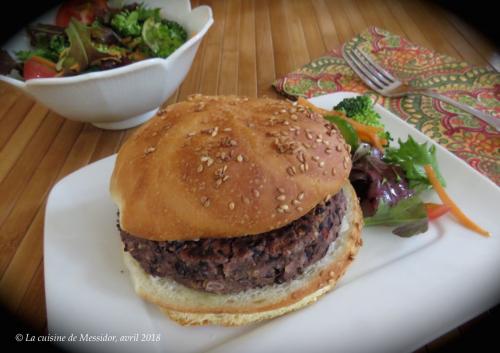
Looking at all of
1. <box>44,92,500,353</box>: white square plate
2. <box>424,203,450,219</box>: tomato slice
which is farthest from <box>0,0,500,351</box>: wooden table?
<box>424,203,450,219</box>: tomato slice

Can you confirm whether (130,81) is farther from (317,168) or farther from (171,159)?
(317,168)

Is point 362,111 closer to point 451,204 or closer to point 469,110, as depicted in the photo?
point 451,204

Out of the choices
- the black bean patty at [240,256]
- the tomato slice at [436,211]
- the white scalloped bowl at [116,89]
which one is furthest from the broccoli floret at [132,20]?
the tomato slice at [436,211]

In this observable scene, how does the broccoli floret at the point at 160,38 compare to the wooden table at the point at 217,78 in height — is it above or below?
above

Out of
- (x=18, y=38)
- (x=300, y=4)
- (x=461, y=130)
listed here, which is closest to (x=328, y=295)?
(x=461, y=130)

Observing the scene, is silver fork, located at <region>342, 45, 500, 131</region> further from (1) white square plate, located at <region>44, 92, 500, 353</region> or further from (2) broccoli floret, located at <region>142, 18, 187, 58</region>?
(2) broccoli floret, located at <region>142, 18, 187, 58</region>

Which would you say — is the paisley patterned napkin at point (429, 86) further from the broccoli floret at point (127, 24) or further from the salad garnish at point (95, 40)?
the broccoli floret at point (127, 24)
